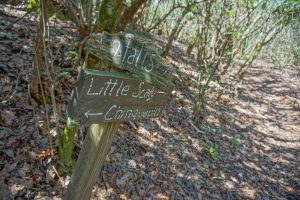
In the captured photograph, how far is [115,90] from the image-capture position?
1.56 meters

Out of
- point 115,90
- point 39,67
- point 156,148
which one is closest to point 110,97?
point 115,90

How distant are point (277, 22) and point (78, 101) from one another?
9120mm

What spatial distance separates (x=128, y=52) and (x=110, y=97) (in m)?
0.29

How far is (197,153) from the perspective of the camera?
469 centimetres

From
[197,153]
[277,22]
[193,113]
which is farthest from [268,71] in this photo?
[197,153]

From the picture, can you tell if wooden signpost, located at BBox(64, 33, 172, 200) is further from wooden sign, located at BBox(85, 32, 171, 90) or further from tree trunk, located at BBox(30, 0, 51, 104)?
tree trunk, located at BBox(30, 0, 51, 104)

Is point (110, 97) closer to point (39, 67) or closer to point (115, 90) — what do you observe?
point (115, 90)

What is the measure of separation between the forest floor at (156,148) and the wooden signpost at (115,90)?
120cm

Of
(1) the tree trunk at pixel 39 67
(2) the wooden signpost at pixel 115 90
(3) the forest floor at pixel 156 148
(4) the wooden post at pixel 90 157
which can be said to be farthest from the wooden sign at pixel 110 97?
(3) the forest floor at pixel 156 148

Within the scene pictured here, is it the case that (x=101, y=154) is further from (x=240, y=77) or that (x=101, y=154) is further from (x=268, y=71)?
(x=268, y=71)

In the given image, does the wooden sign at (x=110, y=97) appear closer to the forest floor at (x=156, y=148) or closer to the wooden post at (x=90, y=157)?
the wooden post at (x=90, y=157)

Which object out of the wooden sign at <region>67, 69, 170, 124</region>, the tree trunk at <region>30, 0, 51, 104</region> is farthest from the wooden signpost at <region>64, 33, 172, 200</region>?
the tree trunk at <region>30, 0, 51, 104</region>

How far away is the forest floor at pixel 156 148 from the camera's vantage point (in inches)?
113

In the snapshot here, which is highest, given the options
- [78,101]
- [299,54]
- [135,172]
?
[299,54]
